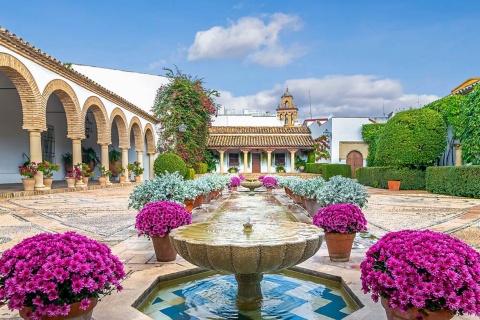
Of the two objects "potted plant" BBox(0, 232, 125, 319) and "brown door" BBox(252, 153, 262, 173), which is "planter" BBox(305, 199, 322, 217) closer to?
"potted plant" BBox(0, 232, 125, 319)

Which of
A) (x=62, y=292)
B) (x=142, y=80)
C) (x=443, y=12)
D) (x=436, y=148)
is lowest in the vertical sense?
(x=62, y=292)

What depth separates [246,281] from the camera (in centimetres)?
295

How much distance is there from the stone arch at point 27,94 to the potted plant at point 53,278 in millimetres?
10341

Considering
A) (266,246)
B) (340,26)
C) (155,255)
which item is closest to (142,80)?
(340,26)

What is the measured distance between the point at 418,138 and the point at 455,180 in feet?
11.5

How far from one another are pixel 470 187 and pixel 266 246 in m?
11.7

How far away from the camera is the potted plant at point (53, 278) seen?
186 centimetres

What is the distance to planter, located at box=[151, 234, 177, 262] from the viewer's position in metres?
3.89

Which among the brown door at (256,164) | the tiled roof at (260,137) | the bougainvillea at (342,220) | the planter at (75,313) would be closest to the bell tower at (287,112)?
the tiled roof at (260,137)

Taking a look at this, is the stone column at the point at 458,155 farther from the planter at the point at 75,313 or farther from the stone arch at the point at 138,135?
the stone arch at the point at 138,135

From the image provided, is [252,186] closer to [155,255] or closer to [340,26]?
[340,26]

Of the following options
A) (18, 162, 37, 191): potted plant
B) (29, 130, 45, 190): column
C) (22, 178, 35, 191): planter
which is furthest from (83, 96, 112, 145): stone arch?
(22, 178, 35, 191): planter

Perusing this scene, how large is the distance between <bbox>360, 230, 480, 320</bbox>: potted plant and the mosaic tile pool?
83 cm

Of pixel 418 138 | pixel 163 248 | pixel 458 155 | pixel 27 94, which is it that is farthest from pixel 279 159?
pixel 163 248
